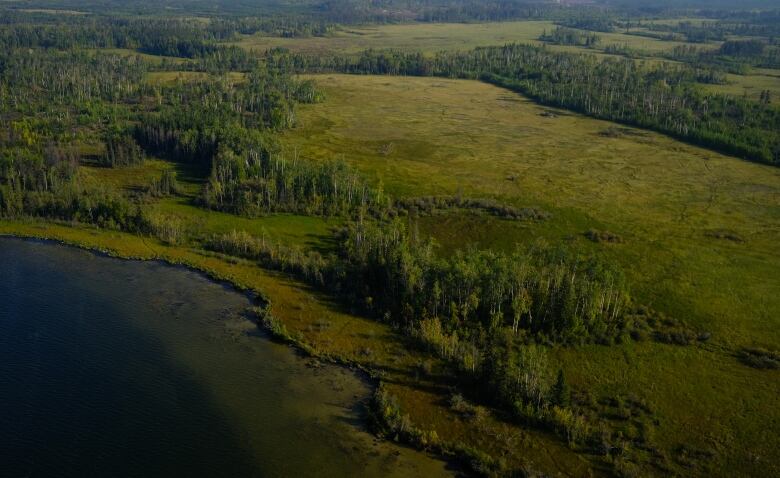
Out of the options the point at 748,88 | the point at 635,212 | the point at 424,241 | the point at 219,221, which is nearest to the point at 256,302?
the point at 424,241

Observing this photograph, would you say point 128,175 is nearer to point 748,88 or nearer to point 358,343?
point 358,343

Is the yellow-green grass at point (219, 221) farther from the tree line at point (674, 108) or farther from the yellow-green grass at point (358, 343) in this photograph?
the tree line at point (674, 108)

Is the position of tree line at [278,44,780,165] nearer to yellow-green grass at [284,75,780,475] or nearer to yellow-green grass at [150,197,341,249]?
yellow-green grass at [284,75,780,475]

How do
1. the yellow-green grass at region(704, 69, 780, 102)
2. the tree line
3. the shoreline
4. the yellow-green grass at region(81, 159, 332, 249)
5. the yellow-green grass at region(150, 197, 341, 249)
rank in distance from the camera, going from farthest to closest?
1. the yellow-green grass at region(704, 69, 780, 102)
2. the tree line
3. the yellow-green grass at region(81, 159, 332, 249)
4. the yellow-green grass at region(150, 197, 341, 249)
5. the shoreline

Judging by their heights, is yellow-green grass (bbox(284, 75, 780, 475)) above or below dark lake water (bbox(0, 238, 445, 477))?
above

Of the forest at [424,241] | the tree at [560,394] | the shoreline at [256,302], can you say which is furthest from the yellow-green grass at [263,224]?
the tree at [560,394]

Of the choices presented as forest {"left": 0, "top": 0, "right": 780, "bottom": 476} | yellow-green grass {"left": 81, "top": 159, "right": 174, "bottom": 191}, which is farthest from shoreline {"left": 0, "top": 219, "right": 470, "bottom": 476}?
yellow-green grass {"left": 81, "top": 159, "right": 174, "bottom": 191}
